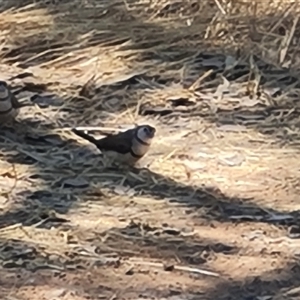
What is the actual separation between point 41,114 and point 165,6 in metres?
1.37

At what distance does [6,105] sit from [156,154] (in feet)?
2.59

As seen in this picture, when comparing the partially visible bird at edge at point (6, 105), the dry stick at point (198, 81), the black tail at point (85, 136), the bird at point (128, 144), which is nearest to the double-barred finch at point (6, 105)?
the partially visible bird at edge at point (6, 105)

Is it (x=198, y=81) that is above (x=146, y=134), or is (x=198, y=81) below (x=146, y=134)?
below

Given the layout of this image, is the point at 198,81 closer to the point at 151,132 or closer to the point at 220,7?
the point at 220,7

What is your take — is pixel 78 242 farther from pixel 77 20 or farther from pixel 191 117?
pixel 77 20

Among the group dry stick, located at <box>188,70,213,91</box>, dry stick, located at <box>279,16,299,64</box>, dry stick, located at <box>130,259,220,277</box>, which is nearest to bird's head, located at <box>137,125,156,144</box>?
dry stick, located at <box>188,70,213,91</box>

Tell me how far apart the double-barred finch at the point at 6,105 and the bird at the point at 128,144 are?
0.53 meters

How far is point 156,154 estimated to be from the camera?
5.20 metres

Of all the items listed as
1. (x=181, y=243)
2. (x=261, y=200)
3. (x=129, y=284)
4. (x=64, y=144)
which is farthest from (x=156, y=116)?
(x=129, y=284)

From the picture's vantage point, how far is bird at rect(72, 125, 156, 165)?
4977 millimetres

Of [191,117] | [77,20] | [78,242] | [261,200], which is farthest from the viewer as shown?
[77,20]

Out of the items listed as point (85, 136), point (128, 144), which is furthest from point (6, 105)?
point (128, 144)

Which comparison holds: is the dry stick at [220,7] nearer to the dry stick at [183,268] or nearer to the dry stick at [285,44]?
the dry stick at [285,44]

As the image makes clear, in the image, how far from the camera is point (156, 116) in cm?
562
